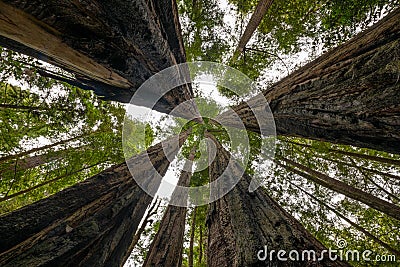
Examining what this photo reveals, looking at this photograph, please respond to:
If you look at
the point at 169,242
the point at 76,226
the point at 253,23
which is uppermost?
A: the point at 253,23

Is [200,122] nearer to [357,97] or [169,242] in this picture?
[169,242]

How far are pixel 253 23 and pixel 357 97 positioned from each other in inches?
170

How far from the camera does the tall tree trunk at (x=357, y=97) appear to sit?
1541 mm

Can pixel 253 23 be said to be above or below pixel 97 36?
above

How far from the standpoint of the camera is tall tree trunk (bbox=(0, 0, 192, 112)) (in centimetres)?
177

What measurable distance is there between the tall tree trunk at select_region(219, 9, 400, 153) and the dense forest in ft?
0.04

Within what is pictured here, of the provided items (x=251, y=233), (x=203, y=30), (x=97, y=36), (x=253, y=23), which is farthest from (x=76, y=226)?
(x=203, y=30)

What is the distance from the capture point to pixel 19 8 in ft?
5.31

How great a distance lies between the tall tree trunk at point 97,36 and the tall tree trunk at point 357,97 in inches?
73.4

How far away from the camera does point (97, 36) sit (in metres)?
2.28

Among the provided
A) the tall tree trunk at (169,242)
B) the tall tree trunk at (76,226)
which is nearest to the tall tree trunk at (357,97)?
the tall tree trunk at (76,226)

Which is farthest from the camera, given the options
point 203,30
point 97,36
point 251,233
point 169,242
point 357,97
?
point 203,30

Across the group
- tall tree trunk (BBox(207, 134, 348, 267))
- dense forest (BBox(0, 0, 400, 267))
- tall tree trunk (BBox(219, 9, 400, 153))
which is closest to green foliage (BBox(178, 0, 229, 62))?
dense forest (BBox(0, 0, 400, 267))

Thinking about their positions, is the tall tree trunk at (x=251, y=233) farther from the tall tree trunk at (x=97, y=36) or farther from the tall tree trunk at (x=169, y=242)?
the tall tree trunk at (x=97, y=36)
